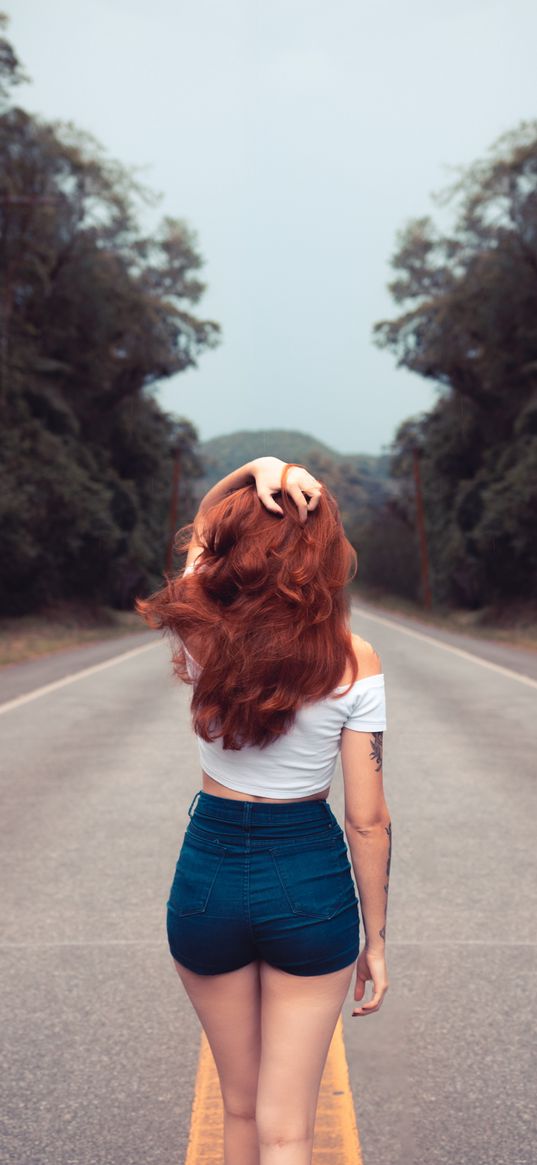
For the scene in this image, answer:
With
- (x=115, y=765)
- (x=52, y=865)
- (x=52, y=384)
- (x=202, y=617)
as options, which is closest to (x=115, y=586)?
(x=52, y=384)

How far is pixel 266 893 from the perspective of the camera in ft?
7.16

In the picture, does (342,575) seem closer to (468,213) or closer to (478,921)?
(478,921)

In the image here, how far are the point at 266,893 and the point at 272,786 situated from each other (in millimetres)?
201

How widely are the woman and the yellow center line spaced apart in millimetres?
1120

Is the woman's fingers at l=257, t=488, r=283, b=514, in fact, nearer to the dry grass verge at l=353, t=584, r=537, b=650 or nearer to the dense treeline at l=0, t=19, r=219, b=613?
Answer: the dry grass verge at l=353, t=584, r=537, b=650

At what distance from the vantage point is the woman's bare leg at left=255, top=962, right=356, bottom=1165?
217 cm

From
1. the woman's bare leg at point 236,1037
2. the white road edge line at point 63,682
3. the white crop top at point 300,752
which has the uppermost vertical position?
the white crop top at point 300,752

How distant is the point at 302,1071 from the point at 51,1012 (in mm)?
2397

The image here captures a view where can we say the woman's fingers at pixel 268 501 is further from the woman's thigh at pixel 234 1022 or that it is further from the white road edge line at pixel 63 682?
the white road edge line at pixel 63 682

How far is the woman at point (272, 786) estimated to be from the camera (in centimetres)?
216

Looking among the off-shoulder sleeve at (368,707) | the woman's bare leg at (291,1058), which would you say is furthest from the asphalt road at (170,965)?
the off-shoulder sleeve at (368,707)

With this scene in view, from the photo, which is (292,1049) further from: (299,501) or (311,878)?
(299,501)

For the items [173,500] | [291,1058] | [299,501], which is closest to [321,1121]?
[291,1058]

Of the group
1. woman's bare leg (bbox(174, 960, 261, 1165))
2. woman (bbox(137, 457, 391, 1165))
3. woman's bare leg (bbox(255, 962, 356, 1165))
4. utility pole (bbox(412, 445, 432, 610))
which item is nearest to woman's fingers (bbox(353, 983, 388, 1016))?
woman (bbox(137, 457, 391, 1165))
